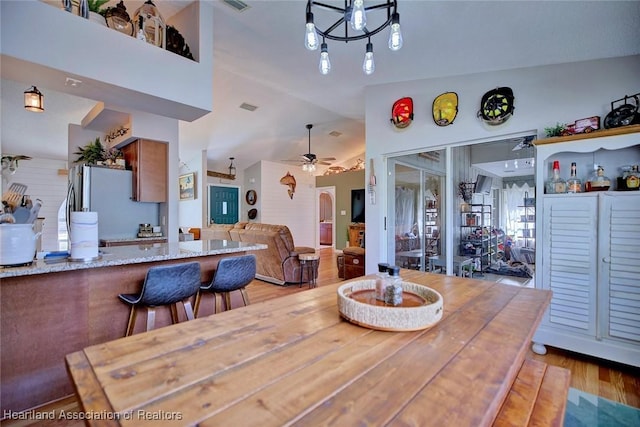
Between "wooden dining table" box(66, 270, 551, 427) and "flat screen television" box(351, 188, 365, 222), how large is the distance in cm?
751

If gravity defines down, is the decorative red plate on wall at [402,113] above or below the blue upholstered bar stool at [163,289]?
above

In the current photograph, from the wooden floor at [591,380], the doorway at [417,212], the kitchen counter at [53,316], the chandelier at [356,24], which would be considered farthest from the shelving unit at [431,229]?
the kitchen counter at [53,316]

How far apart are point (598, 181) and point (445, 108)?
5.51 ft

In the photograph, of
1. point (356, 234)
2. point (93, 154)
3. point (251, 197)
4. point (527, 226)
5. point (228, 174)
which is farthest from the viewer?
point (251, 197)

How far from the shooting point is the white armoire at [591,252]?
2273mm

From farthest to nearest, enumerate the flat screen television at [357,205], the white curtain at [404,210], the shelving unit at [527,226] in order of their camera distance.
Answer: the flat screen television at [357,205] → the white curtain at [404,210] → the shelving unit at [527,226]

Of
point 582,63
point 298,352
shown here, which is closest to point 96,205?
point 298,352

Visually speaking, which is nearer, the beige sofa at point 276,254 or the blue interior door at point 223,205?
the beige sofa at point 276,254

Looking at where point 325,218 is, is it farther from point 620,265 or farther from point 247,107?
point 620,265

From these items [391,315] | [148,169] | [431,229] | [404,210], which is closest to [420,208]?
[404,210]

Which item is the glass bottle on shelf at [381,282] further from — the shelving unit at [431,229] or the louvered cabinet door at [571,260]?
the shelving unit at [431,229]

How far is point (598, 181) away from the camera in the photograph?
245 centimetres

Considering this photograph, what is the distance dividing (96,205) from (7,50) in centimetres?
249

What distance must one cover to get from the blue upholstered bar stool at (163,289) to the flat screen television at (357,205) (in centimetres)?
696
